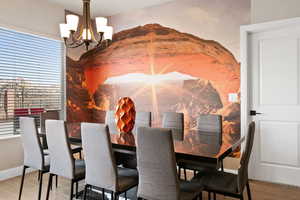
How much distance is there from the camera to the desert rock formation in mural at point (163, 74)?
140 inches

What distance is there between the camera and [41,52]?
13.1 ft

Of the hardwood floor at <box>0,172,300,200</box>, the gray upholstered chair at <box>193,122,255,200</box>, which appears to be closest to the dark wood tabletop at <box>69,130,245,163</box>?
the gray upholstered chair at <box>193,122,255,200</box>

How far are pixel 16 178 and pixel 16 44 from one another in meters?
2.05

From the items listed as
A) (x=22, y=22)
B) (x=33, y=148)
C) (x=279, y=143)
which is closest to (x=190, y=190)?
(x=33, y=148)

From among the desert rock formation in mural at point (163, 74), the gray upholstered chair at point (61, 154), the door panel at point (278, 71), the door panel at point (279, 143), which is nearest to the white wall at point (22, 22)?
the desert rock formation in mural at point (163, 74)

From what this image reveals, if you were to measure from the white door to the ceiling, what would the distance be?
187 centimetres

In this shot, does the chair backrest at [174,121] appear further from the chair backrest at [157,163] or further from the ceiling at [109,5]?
the ceiling at [109,5]

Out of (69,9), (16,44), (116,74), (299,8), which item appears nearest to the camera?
(299,8)

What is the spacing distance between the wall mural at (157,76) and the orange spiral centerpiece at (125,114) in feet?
4.83

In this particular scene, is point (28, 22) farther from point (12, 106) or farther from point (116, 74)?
point (116, 74)

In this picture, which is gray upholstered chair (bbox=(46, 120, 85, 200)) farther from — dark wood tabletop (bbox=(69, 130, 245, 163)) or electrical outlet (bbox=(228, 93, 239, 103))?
electrical outlet (bbox=(228, 93, 239, 103))

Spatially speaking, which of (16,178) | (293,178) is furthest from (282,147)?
(16,178)

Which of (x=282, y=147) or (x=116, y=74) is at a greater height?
(x=116, y=74)

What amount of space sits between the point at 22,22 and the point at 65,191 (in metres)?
2.64
